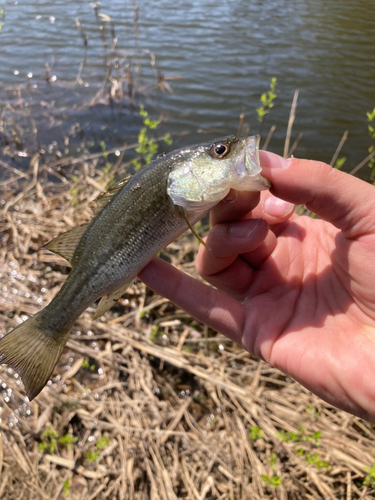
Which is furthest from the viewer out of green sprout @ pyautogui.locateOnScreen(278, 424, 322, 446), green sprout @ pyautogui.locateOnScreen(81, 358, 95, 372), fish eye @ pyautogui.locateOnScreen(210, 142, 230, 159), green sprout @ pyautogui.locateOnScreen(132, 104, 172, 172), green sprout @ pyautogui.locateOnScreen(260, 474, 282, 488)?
green sprout @ pyautogui.locateOnScreen(132, 104, 172, 172)

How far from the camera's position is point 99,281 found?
2.54 metres

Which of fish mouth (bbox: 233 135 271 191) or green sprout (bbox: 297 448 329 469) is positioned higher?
fish mouth (bbox: 233 135 271 191)


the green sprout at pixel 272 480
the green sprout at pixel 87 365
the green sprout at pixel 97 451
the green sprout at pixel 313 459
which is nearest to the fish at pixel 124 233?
the green sprout at pixel 97 451

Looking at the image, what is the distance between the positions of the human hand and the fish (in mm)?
277

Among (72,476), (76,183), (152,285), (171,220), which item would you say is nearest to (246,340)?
(152,285)

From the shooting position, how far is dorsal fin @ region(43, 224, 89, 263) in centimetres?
266

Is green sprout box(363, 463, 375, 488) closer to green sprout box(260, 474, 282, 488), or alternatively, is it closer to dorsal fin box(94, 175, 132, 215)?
green sprout box(260, 474, 282, 488)

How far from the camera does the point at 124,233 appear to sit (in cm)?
250

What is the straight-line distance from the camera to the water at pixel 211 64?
8.72m

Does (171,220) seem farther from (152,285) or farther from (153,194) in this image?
(152,285)

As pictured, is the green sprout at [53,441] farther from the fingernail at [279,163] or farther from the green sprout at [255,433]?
the fingernail at [279,163]

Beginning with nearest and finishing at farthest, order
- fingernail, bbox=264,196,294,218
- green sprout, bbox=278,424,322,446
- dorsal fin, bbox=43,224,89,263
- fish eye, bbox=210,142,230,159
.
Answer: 1. fish eye, bbox=210,142,230,159
2. dorsal fin, bbox=43,224,89,263
3. fingernail, bbox=264,196,294,218
4. green sprout, bbox=278,424,322,446

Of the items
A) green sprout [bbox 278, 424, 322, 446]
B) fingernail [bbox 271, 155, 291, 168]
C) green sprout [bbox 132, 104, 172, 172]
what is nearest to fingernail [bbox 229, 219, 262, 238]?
fingernail [bbox 271, 155, 291, 168]

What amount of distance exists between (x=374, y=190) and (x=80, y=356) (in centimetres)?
346
